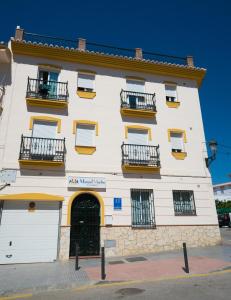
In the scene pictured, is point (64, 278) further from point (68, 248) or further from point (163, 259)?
point (163, 259)

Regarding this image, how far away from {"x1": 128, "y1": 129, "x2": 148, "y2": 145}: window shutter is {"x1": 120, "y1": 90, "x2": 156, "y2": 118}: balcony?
969 mm

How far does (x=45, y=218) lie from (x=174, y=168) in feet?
24.7

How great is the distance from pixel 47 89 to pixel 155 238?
10051 millimetres

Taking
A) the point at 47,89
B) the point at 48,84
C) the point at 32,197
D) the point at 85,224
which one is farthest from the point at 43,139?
the point at 85,224

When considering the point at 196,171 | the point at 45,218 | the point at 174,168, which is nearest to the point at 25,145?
the point at 45,218

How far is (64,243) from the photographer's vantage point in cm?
1125

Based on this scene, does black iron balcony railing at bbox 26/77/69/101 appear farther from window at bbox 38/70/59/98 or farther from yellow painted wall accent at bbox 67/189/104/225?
yellow painted wall accent at bbox 67/189/104/225

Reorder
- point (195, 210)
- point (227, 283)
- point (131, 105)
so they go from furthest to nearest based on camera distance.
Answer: point (131, 105)
point (195, 210)
point (227, 283)

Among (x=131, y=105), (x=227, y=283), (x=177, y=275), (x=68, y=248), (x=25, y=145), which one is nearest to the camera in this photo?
(x=227, y=283)

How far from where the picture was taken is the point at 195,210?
13570 mm

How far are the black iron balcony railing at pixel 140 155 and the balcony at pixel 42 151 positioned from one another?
3.42m

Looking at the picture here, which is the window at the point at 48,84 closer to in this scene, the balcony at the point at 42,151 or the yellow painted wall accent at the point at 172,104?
the balcony at the point at 42,151

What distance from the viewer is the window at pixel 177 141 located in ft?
47.9

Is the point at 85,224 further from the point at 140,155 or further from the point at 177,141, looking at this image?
the point at 177,141
